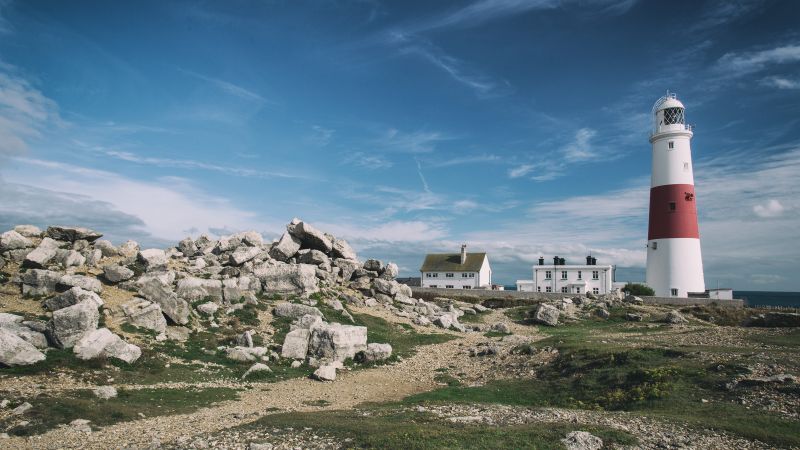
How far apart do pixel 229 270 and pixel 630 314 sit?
42.6 metres

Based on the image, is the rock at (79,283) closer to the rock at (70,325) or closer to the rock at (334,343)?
the rock at (70,325)

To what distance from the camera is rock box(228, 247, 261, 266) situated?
45719mm

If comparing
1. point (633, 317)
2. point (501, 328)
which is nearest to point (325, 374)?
point (501, 328)

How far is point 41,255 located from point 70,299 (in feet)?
34.9

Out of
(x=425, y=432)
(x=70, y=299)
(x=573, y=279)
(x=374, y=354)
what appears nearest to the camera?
(x=425, y=432)

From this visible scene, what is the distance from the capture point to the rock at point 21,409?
1712 centimetres

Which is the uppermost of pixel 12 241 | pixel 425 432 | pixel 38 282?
pixel 12 241

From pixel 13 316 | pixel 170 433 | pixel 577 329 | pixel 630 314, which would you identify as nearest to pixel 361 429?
pixel 170 433

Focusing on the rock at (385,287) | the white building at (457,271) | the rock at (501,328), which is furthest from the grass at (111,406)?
→ the white building at (457,271)

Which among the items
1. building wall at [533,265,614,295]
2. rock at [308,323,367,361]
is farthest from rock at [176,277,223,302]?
building wall at [533,265,614,295]

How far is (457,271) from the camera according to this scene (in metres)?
94.8

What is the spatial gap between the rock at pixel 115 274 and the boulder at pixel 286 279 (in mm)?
11170

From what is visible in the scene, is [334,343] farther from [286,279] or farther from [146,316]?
[286,279]

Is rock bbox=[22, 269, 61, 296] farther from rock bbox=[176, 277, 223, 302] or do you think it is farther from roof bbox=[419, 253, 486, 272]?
roof bbox=[419, 253, 486, 272]
